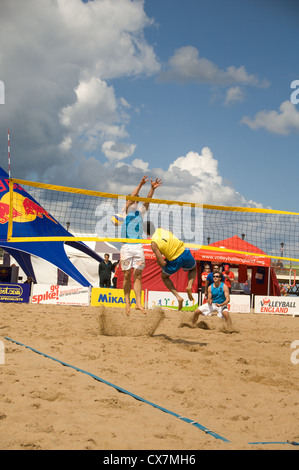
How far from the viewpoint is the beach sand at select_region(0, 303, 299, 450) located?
112 inches

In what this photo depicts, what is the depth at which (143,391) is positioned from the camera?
4109mm

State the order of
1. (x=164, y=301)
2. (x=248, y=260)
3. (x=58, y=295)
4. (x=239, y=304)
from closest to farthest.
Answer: (x=58, y=295) → (x=164, y=301) → (x=239, y=304) → (x=248, y=260)

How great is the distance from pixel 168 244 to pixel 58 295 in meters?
7.96

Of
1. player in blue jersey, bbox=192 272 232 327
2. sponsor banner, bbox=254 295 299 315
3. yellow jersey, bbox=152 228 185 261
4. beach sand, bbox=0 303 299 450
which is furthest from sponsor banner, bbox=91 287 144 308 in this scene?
yellow jersey, bbox=152 228 185 261

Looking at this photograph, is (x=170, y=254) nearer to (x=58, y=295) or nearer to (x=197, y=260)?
(x=58, y=295)

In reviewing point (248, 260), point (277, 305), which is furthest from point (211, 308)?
point (248, 260)

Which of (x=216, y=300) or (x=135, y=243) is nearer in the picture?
(x=135, y=243)

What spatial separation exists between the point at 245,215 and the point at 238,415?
5.15 metres

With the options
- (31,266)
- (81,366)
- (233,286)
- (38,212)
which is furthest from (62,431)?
(233,286)

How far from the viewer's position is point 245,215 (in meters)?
8.30

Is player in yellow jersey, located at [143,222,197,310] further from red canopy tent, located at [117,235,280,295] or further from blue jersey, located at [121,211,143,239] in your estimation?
red canopy tent, located at [117,235,280,295]

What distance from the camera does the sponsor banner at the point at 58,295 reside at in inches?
546

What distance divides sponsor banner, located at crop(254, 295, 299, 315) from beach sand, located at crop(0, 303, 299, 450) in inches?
315

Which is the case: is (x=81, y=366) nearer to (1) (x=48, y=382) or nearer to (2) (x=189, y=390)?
(1) (x=48, y=382)
